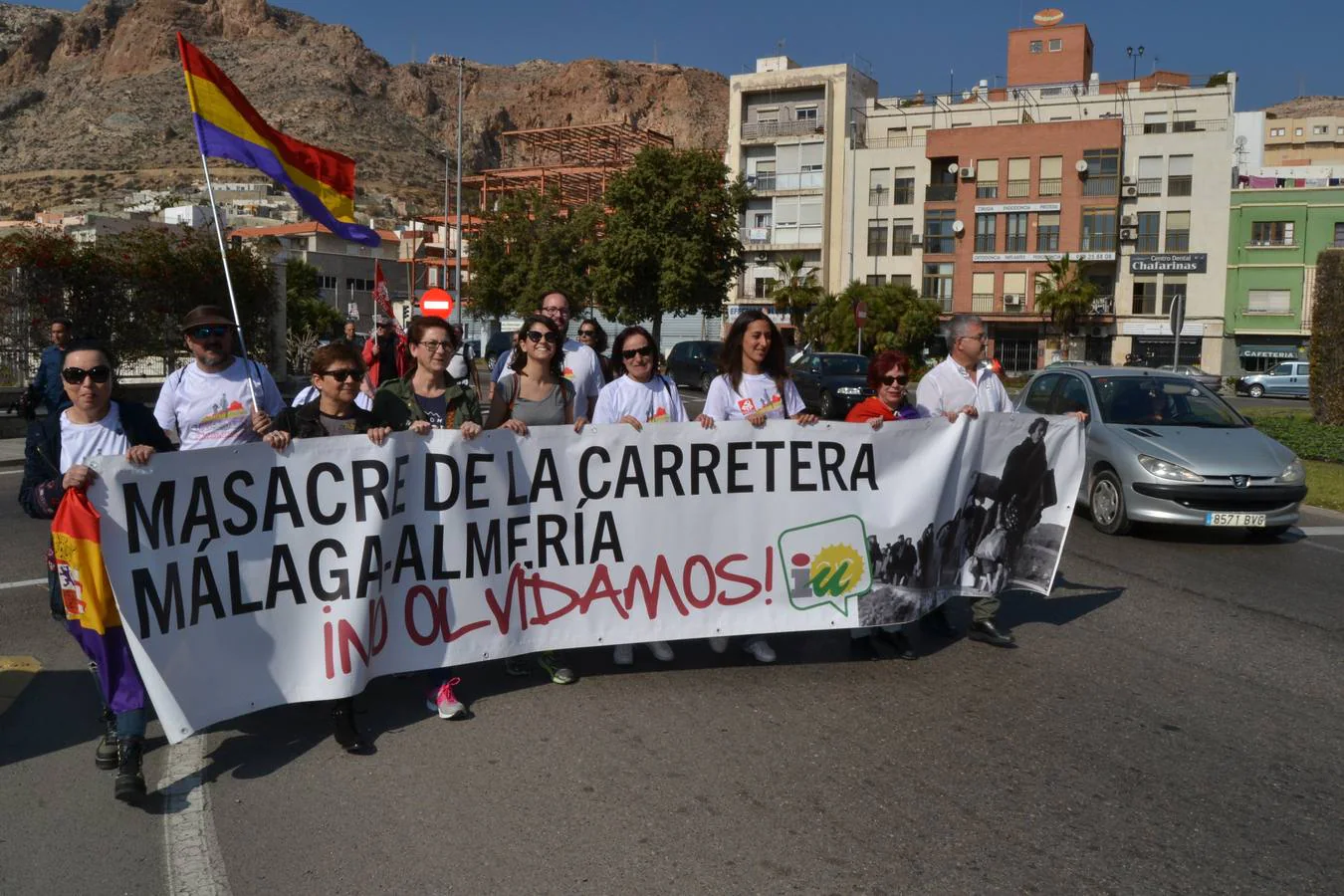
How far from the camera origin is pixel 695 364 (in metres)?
32.5

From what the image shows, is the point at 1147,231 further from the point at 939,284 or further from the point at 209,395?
the point at 209,395

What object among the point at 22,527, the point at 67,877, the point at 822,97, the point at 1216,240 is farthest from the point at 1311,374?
the point at 822,97

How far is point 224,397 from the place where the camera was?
5.45 metres

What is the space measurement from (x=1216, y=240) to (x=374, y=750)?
62348 millimetres

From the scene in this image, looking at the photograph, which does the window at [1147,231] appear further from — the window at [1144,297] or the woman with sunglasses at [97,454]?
the woman with sunglasses at [97,454]

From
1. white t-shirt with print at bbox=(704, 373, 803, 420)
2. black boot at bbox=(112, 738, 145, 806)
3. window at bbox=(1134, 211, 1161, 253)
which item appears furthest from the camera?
window at bbox=(1134, 211, 1161, 253)

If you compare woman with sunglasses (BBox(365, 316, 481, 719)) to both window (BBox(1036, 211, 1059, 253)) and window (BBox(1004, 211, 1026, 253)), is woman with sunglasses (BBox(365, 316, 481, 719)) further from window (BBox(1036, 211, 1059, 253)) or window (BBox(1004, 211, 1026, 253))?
window (BBox(1004, 211, 1026, 253))

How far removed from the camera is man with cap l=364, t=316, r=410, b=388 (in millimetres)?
11156

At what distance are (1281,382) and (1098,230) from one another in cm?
1743

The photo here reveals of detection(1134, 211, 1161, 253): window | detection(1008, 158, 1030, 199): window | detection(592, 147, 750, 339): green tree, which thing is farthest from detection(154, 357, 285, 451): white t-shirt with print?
detection(1134, 211, 1161, 253): window

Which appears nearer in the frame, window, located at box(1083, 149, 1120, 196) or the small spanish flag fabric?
the small spanish flag fabric

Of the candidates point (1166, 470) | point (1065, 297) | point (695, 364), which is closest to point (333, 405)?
point (1166, 470)

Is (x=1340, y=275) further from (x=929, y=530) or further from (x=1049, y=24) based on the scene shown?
(x=1049, y=24)

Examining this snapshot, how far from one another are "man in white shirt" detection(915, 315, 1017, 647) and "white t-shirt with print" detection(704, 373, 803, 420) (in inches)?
37.5
